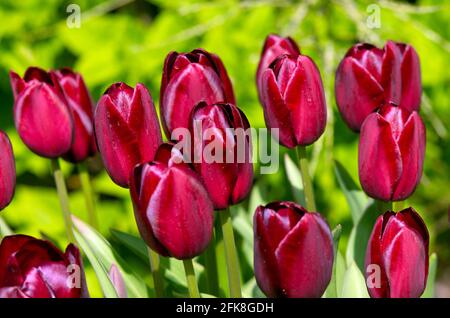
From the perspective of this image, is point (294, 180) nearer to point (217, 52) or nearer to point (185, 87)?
point (185, 87)

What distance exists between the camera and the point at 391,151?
2.62 ft

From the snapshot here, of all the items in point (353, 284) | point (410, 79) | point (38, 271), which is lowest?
point (353, 284)

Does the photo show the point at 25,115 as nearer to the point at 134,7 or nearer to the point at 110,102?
the point at 110,102

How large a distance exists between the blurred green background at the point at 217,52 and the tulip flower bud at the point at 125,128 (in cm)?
76

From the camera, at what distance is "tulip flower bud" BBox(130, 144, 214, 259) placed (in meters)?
0.69

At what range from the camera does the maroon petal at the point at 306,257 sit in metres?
0.68

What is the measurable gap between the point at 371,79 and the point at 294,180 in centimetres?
28

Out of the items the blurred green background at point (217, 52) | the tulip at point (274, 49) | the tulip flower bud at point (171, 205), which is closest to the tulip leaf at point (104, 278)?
the tulip flower bud at point (171, 205)

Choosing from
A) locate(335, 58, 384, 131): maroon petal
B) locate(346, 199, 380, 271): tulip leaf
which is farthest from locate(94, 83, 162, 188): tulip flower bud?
locate(346, 199, 380, 271): tulip leaf

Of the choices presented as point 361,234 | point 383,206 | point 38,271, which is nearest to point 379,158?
point 383,206

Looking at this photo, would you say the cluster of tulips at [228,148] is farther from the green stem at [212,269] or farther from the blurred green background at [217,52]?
the blurred green background at [217,52]

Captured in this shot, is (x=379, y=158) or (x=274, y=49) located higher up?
(x=274, y=49)
